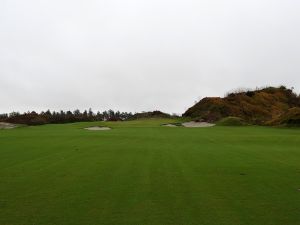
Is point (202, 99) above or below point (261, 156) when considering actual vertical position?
above

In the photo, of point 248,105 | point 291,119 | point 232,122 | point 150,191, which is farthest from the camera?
point 248,105

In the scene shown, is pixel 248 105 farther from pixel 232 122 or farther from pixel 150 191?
pixel 150 191

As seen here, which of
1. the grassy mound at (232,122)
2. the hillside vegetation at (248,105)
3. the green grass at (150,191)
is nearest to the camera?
the green grass at (150,191)

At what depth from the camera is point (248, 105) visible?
193 ft

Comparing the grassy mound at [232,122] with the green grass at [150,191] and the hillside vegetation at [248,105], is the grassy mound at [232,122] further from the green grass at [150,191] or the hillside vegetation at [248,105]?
the green grass at [150,191]

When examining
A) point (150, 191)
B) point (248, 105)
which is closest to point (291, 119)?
point (248, 105)

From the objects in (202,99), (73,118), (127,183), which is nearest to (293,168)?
(127,183)

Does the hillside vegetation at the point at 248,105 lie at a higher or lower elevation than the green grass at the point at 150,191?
higher

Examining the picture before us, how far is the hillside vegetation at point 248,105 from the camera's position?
5388 centimetres

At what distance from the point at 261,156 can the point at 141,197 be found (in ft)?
27.9

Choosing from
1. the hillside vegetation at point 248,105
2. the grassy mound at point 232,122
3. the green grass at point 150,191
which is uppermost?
the hillside vegetation at point 248,105

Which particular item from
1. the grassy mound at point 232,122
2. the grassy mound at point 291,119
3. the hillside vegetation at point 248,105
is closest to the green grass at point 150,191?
the grassy mound at point 291,119

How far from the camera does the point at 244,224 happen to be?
6184 millimetres

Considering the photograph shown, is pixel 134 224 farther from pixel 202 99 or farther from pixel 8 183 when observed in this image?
pixel 202 99
